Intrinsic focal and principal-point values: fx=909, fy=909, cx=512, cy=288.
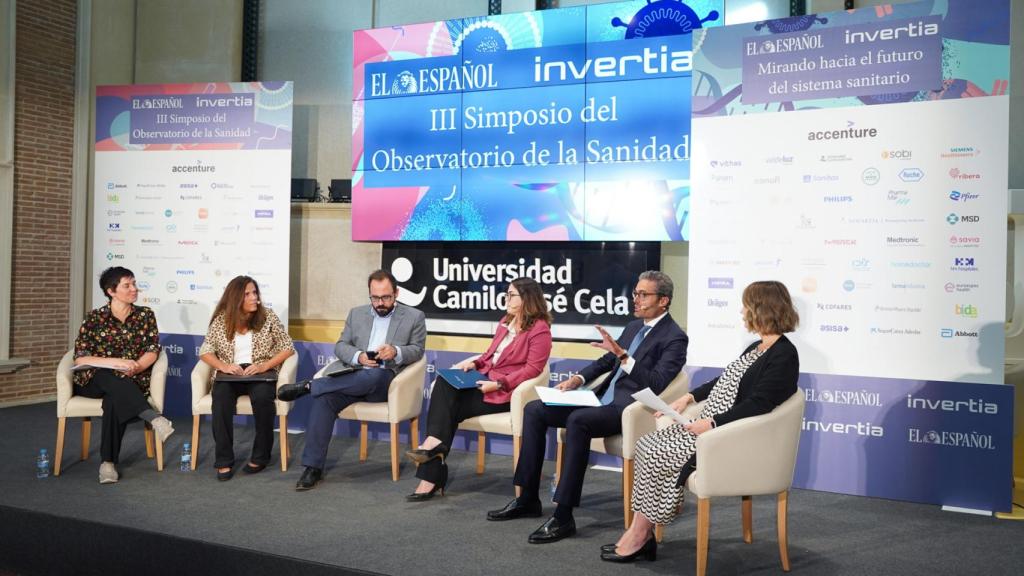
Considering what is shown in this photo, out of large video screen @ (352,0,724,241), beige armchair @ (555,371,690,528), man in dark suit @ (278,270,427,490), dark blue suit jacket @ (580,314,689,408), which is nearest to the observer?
beige armchair @ (555,371,690,528)

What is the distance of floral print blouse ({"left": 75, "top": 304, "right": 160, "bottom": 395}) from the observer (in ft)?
17.5

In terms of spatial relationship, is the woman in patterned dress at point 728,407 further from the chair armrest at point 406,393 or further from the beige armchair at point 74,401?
the beige armchair at point 74,401

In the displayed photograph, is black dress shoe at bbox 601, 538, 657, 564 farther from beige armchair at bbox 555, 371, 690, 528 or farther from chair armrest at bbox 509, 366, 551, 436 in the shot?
chair armrest at bbox 509, 366, 551, 436

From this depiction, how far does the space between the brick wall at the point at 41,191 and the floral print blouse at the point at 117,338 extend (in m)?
2.93

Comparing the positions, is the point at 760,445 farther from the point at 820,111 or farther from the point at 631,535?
the point at 820,111

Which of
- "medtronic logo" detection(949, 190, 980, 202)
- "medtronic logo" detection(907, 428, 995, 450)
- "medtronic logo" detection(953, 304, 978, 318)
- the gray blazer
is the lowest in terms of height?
"medtronic logo" detection(907, 428, 995, 450)

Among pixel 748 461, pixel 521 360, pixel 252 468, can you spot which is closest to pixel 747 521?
pixel 748 461

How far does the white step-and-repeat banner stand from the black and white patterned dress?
1401 millimetres

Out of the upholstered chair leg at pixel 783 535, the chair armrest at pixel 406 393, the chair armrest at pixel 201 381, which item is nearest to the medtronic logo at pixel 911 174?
the upholstered chair leg at pixel 783 535

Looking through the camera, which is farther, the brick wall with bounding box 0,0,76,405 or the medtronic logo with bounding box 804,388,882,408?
the brick wall with bounding box 0,0,76,405

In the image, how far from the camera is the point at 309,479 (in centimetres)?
495

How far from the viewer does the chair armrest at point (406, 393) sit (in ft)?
17.3

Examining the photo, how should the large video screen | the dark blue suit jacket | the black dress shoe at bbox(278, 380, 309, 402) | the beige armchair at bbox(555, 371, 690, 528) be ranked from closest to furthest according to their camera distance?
the beige armchair at bbox(555, 371, 690, 528) → the dark blue suit jacket → the black dress shoe at bbox(278, 380, 309, 402) → the large video screen

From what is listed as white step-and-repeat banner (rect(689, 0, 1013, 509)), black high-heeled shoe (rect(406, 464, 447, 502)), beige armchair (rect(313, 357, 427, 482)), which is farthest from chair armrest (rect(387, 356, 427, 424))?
white step-and-repeat banner (rect(689, 0, 1013, 509))
